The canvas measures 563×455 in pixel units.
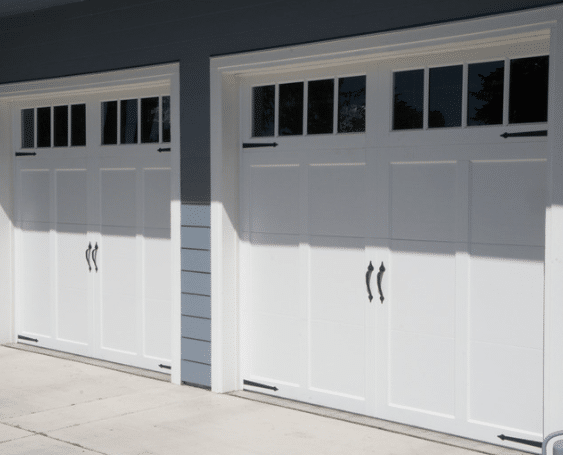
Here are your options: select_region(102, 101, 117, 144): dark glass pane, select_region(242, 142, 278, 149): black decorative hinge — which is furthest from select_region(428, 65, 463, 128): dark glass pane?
select_region(102, 101, 117, 144): dark glass pane

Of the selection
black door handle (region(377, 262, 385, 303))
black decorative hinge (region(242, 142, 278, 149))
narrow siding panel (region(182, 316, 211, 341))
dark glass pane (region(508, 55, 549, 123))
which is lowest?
narrow siding panel (region(182, 316, 211, 341))

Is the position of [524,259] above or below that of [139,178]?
below

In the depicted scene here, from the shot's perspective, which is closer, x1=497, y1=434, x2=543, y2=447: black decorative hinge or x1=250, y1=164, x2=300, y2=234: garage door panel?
x1=497, y1=434, x2=543, y2=447: black decorative hinge

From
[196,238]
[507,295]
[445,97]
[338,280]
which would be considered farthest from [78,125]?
[507,295]

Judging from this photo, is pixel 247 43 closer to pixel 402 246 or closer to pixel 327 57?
pixel 327 57

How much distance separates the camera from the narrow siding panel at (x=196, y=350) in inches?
228

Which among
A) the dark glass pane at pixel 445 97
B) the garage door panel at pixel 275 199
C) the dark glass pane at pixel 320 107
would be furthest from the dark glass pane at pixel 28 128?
the dark glass pane at pixel 445 97

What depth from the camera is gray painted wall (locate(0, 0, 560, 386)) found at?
4867 mm

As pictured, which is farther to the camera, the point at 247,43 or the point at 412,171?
the point at 247,43

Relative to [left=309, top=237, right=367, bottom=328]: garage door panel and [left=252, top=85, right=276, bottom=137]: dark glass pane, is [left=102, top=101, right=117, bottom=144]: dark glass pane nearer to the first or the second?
[left=252, top=85, right=276, bottom=137]: dark glass pane

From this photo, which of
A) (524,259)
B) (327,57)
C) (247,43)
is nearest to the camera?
(524,259)

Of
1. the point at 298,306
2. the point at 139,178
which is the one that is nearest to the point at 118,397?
the point at 298,306

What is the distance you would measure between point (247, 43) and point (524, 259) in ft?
7.99

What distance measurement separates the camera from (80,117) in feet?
22.9
